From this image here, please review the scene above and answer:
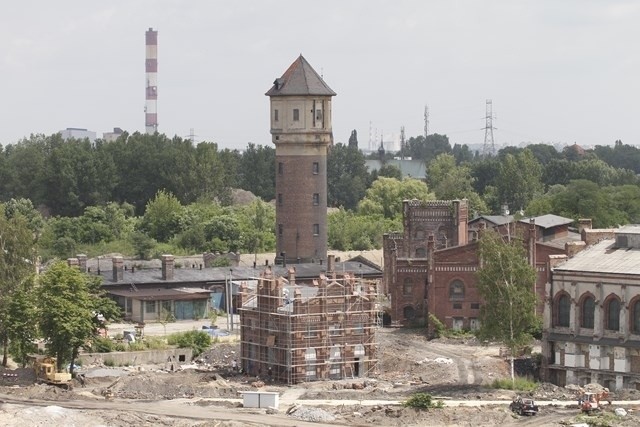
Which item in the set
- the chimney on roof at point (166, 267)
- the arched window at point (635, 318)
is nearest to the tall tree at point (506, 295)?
the arched window at point (635, 318)

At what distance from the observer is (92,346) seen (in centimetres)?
8581

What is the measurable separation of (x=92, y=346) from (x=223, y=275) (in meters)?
21.5

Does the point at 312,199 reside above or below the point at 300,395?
above

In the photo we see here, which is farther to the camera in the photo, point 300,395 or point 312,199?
point 312,199

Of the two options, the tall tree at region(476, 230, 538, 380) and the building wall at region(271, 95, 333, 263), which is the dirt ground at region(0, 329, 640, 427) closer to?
the tall tree at region(476, 230, 538, 380)

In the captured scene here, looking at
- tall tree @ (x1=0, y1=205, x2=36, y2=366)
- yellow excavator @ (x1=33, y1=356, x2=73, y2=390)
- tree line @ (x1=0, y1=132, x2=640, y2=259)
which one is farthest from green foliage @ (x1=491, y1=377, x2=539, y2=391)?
tree line @ (x1=0, y1=132, x2=640, y2=259)

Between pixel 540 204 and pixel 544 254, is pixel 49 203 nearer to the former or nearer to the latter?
pixel 540 204

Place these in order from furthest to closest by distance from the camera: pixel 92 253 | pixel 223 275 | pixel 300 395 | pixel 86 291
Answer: pixel 92 253
pixel 223 275
pixel 86 291
pixel 300 395

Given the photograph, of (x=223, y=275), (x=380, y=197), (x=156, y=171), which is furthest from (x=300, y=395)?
(x=156, y=171)

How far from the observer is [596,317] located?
79438 mm

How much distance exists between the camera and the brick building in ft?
308

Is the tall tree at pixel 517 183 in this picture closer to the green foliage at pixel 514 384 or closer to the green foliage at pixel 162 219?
the green foliage at pixel 162 219

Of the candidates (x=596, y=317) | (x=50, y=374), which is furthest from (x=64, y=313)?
(x=596, y=317)

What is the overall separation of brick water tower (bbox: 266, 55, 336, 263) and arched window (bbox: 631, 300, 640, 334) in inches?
1370
